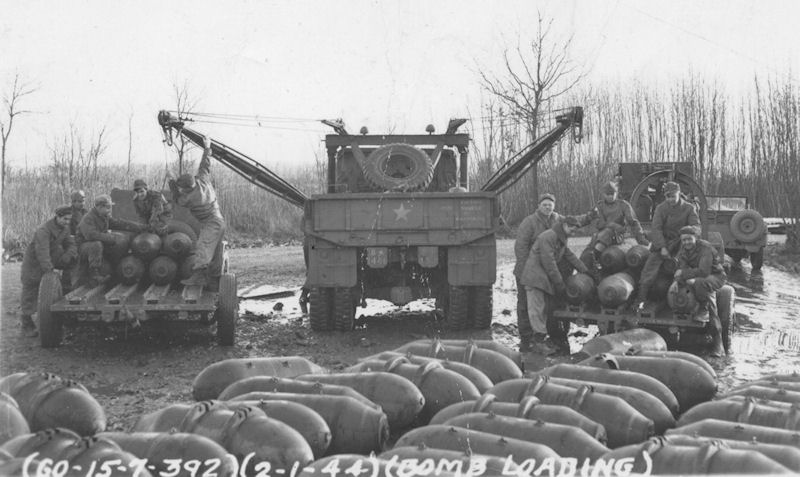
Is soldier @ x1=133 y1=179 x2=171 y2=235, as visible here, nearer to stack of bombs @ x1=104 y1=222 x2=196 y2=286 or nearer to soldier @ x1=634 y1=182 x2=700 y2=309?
stack of bombs @ x1=104 y1=222 x2=196 y2=286

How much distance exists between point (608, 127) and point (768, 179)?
7557 mm

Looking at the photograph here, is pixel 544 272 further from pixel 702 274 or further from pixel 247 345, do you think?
pixel 247 345

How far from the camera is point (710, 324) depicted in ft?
30.4

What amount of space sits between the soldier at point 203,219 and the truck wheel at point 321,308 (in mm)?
1284

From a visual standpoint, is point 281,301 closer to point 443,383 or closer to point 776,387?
point 443,383

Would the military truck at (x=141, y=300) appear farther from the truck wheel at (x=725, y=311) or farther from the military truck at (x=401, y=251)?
the truck wheel at (x=725, y=311)

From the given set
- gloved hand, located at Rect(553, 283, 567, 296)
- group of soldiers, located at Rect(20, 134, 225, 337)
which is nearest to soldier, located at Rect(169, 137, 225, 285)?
group of soldiers, located at Rect(20, 134, 225, 337)

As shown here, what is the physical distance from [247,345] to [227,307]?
0.67 m

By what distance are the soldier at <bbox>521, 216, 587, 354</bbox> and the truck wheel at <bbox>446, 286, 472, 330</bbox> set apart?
93cm

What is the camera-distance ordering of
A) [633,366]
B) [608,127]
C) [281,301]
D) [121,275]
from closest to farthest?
[633,366], [121,275], [281,301], [608,127]

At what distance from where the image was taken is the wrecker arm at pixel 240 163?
44.3 ft

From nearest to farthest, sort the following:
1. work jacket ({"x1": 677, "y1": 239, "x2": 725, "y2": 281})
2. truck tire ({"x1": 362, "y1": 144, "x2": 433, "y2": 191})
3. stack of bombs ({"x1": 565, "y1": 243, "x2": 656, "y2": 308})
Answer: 1. work jacket ({"x1": 677, "y1": 239, "x2": 725, "y2": 281})
2. stack of bombs ({"x1": 565, "y1": 243, "x2": 656, "y2": 308})
3. truck tire ({"x1": 362, "y1": 144, "x2": 433, "y2": 191})

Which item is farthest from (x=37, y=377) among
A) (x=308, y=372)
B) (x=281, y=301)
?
(x=281, y=301)

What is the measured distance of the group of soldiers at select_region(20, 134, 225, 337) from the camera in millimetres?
9844
